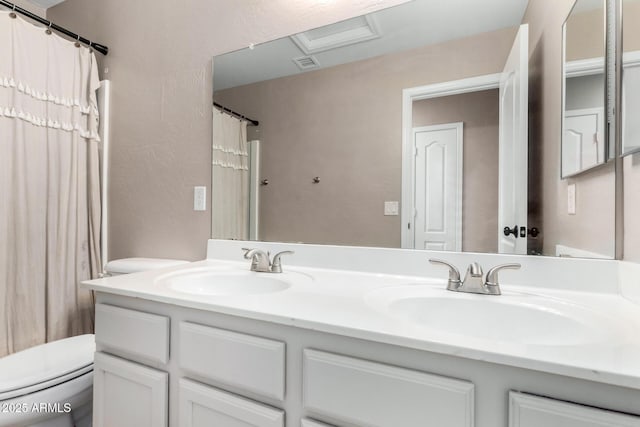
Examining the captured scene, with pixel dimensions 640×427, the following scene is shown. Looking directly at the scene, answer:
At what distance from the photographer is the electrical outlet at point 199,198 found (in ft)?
5.14

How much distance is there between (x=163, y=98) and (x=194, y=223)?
70 centimetres

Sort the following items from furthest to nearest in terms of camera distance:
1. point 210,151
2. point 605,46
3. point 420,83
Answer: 1. point 210,151
2. point 420,83
3. point 605,46

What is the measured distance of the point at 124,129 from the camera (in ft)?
6.01

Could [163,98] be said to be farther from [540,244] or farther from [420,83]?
[540,244]

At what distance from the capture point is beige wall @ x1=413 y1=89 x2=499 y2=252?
1046 mm

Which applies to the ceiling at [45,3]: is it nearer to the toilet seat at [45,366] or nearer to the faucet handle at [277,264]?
the toilet seat at [45,366]

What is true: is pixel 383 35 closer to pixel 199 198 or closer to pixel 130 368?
pixel 199 198

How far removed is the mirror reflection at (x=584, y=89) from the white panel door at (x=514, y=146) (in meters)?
0.10

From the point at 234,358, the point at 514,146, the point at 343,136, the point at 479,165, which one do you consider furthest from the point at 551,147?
the point at 234,358

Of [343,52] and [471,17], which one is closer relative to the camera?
[471,17]

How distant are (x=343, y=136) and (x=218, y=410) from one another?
99 centimetres

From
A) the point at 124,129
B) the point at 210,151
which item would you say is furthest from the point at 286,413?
the point at 124,129

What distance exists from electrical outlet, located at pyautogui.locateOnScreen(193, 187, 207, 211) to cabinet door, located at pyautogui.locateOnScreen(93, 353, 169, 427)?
755 millimetres

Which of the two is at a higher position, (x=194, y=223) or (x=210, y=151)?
(x=210, y=151)
